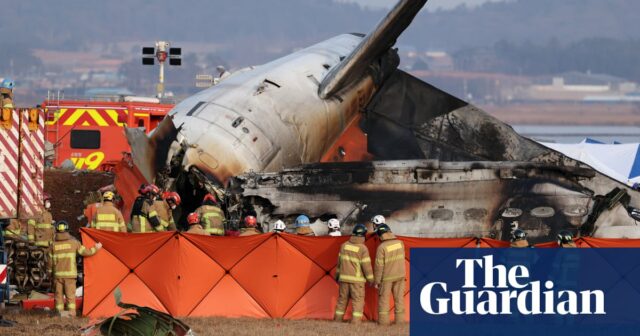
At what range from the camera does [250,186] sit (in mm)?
24719

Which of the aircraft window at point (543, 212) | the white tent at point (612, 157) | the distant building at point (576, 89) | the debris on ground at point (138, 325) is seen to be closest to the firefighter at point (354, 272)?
the debris on ground at point (138, 325)

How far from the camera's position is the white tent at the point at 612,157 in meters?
44.6

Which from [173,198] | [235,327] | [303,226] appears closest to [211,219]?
[173,198]

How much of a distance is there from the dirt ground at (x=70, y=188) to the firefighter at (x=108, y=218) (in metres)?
7.90

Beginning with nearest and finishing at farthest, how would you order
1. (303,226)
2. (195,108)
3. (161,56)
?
(303,226) → (195,108) → (161,56)

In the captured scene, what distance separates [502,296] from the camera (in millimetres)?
18078

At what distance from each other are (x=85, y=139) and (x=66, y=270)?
70.8 feet

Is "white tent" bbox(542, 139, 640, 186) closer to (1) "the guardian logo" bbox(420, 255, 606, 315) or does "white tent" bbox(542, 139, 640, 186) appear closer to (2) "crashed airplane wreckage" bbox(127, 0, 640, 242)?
(2) "crashed airplane wreckage" bbox(127, 0, 640, 242)

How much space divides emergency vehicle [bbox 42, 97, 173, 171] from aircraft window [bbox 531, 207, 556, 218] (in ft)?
62.2

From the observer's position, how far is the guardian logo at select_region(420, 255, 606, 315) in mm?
18094

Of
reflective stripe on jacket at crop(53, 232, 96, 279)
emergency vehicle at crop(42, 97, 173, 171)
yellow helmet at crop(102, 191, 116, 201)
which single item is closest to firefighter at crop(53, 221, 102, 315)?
reflective stripe on jacket at crop(53, 232, 96, 279)

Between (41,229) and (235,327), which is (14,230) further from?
(235,327)

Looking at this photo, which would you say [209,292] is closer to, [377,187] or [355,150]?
[377,187]

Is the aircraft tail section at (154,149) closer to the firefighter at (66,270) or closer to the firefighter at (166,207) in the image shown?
the firefighter at (166,207)
